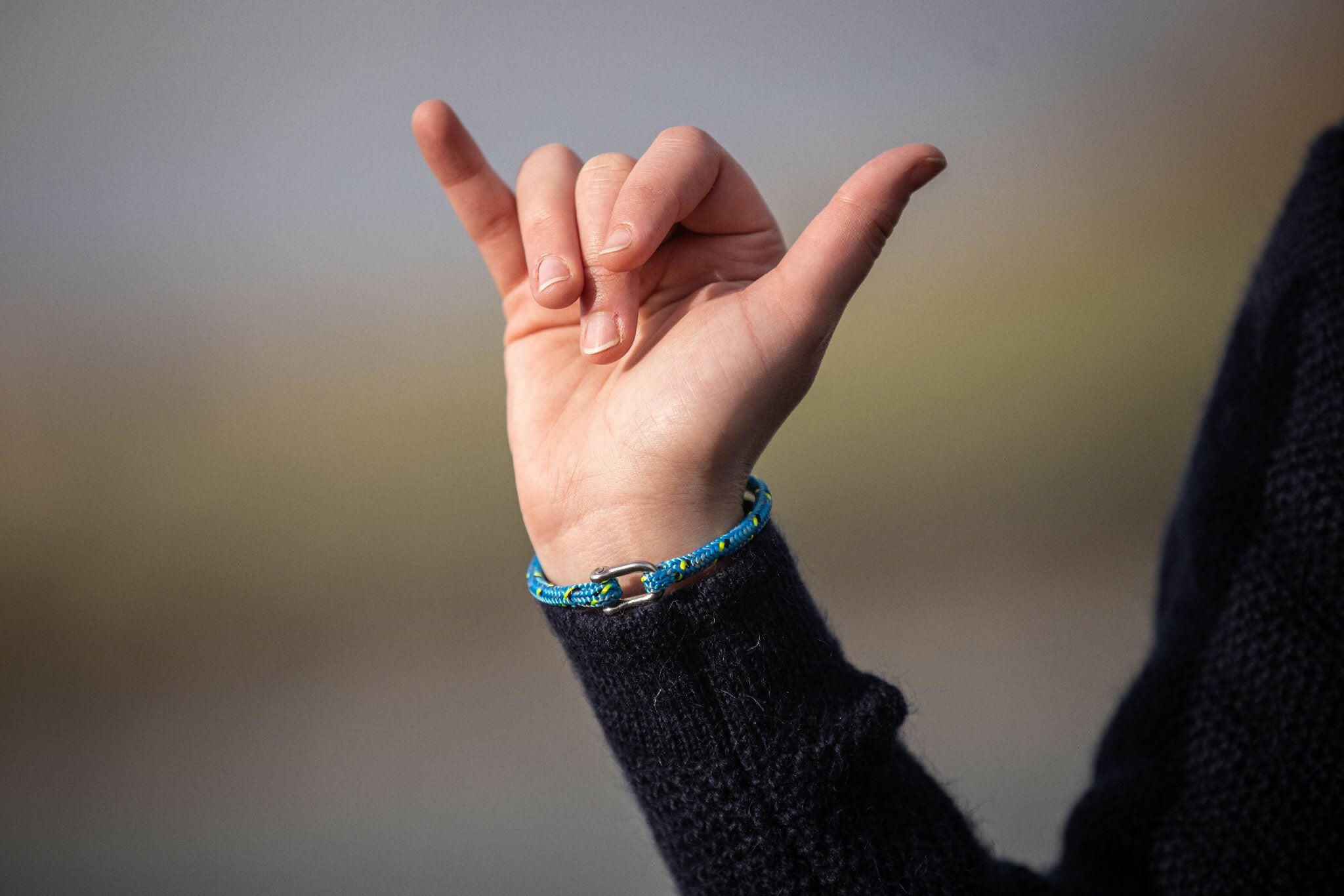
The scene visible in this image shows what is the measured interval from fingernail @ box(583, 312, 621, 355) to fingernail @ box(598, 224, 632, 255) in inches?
1.7

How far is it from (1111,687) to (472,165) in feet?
5.35

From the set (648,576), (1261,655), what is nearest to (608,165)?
(648,576)

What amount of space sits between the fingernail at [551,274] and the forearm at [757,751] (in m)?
0.21

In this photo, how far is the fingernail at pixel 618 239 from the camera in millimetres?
551

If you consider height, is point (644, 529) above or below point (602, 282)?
below

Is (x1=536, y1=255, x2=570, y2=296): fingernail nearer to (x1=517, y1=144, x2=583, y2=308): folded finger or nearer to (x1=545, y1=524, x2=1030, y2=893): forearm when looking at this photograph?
(x1=517, y1=144, x2=583, y2=308): folded finger

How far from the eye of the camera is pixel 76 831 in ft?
5.57

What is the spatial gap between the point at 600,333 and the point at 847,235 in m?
0.17

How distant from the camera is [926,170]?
56cm

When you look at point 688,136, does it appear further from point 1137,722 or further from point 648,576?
point 1137,722

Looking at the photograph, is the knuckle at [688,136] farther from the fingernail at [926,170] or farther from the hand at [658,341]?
the fingernail at [926,170]

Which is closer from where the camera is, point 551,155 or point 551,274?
point 551,274

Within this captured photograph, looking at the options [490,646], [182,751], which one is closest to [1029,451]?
[490,646]

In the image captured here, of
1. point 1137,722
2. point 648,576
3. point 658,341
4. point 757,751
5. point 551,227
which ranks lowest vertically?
point 1137,722
